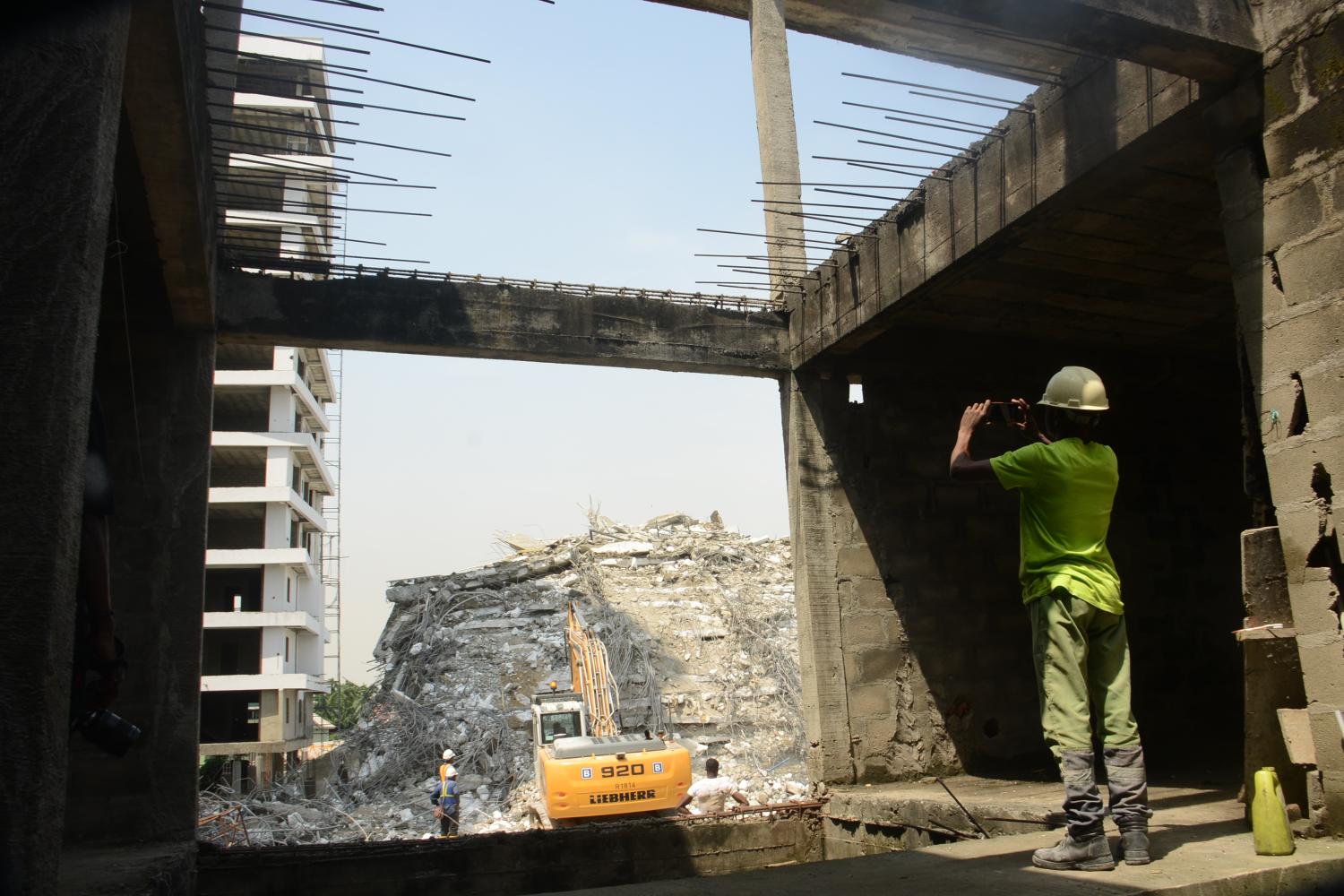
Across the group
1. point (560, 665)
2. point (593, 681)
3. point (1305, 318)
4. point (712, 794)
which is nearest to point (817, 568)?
point (712, 794)

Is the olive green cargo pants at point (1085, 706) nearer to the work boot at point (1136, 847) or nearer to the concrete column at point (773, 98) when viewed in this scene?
the work boot at point (1136, 847)

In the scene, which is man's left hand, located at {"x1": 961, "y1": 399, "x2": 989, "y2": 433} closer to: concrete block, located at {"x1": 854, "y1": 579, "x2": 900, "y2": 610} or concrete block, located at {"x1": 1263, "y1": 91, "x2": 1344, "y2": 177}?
concrete block, located at {"x1": 1263, "y1": 91, "x2": 1344, "y2": 177}

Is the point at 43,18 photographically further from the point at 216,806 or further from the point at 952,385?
the point at 216,806

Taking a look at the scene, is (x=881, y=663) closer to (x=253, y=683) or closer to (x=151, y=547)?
(x=151, y=547)

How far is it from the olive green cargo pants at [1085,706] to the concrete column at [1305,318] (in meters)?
1.07

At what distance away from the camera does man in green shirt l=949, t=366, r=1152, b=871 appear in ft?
12.4

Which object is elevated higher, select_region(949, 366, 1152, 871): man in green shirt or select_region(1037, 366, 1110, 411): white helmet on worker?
select_region(1037, 366, 1110, 411): white helmet on worker

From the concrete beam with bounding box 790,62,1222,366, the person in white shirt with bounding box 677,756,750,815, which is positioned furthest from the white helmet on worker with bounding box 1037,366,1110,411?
the person in white shirt with bounding box 677,756,750,815

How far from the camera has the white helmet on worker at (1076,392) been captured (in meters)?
3.98

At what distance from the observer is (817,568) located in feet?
29.1

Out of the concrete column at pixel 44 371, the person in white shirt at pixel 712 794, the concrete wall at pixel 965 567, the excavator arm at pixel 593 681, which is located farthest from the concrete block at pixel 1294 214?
the excavator arm at pixel 593 681

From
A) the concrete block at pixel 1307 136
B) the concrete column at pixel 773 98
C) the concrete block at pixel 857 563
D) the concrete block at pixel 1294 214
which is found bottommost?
the concrete block at pixel 857 563

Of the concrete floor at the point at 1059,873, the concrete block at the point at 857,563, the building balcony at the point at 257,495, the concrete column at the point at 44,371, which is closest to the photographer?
the concrete column at the point at 44,371

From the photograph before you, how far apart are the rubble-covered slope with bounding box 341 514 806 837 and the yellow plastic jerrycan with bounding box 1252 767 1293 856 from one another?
10950 millimetres
